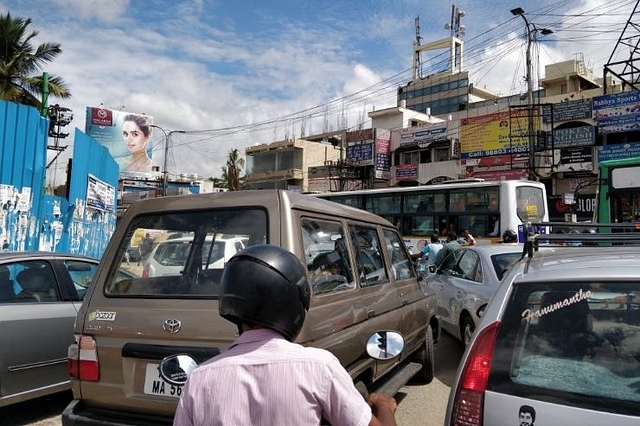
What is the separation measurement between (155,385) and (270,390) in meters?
1.78

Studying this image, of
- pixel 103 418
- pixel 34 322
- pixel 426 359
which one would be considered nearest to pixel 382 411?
pixel 103 418

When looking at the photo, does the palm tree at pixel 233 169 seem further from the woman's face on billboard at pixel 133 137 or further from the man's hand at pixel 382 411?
the man's hand at pixel 382 411

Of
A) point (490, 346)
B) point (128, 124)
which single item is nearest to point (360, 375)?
point (490, 346)

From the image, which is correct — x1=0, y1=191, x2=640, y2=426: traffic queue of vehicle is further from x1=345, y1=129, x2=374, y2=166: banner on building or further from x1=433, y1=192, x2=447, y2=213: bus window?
x1=345, y1=129, x2=374, y2=166: banner on building

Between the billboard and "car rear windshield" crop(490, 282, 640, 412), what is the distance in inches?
2222

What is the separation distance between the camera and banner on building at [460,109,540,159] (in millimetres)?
29188

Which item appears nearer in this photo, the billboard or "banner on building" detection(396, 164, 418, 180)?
"banner on building" detection(396, 164, 418, 180)

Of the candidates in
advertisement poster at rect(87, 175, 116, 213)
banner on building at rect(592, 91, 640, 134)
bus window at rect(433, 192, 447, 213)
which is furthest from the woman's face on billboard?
bus window at rect(433, 192, 447, 213)

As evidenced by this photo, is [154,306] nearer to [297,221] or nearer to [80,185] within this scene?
[297,221]

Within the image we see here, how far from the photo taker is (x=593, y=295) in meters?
2.29

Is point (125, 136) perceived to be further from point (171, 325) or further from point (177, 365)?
point (177, 365)

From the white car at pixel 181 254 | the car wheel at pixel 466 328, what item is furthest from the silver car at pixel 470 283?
the white car at pixel 181 254

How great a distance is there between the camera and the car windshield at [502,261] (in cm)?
652

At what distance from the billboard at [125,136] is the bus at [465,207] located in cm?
4296
